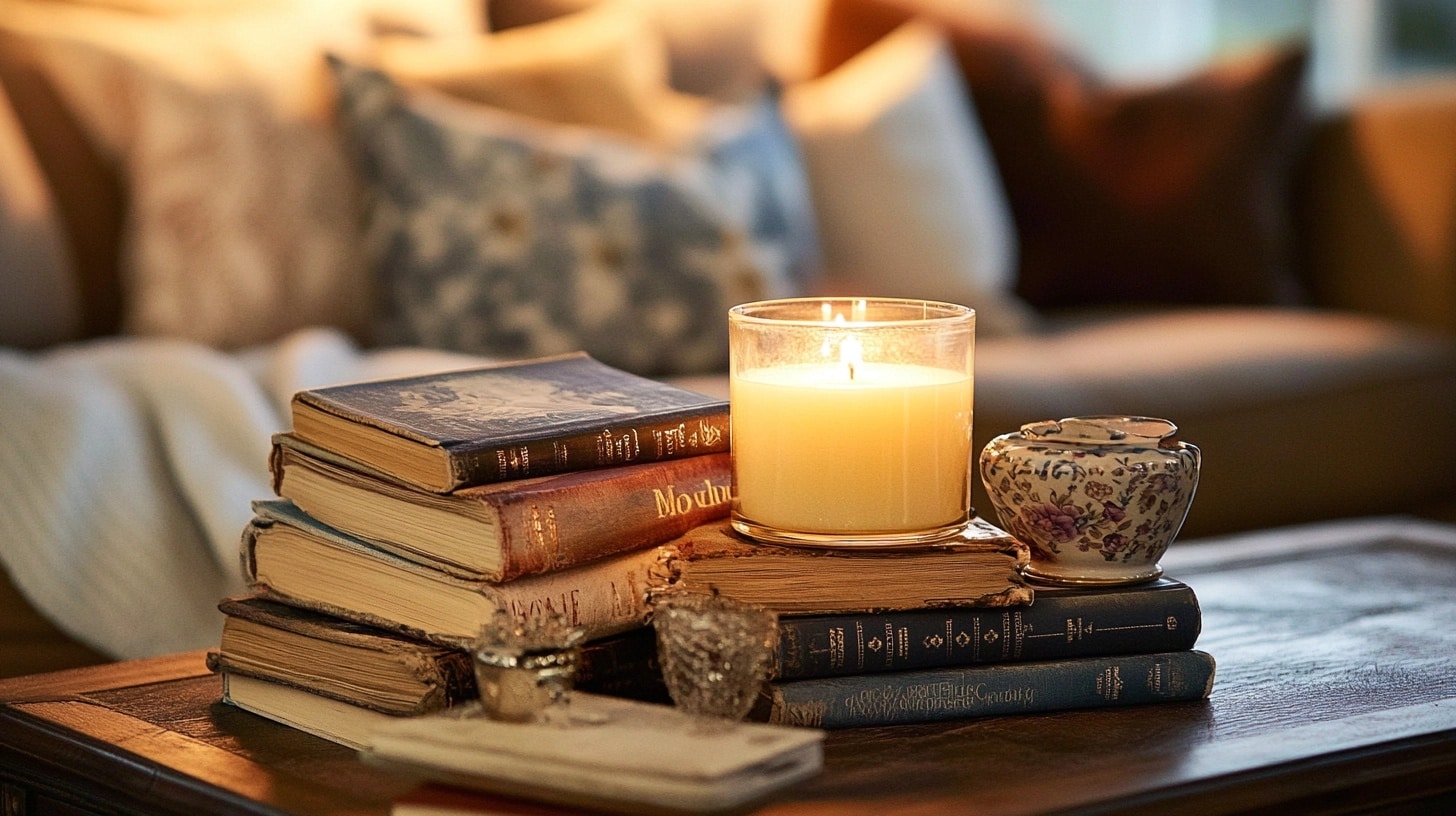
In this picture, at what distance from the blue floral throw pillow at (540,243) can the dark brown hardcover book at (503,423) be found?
94 cm

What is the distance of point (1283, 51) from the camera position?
2.57m

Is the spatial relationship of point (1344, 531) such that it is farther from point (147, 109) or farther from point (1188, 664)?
point (147, 109)

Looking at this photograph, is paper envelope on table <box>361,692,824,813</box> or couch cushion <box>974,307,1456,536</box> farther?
couch cushion <box>974,307,1456,536</box>

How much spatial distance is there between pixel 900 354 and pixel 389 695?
335 millimetres

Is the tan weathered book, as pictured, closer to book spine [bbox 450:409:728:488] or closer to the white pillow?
book spine [bbox 450:409:728:488]

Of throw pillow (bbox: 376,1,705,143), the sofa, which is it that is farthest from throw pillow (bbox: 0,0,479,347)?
throw pillow (bbox: 376,1,705,143)

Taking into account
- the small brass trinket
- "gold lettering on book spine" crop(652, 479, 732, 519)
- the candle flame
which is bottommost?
the small brass trinket

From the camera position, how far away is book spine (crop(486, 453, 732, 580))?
83cm

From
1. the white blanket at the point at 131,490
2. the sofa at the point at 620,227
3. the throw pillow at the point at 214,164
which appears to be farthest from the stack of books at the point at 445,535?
the throw pillow at the point at 214,164

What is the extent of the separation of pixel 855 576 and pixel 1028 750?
13 cm

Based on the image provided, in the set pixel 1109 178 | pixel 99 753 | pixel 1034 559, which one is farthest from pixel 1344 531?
pixel 1109 178

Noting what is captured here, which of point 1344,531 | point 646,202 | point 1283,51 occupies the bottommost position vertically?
point 1344,531

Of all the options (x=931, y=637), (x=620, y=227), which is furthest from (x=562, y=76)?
(x=931, y=637)

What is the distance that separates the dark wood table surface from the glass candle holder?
0.38 feet
